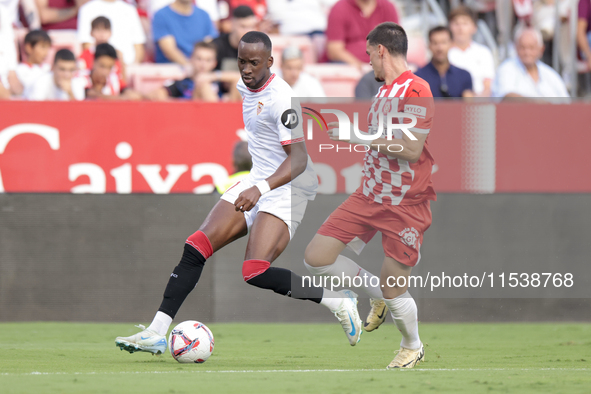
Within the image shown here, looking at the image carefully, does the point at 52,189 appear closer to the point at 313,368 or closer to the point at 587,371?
the point at 313,368

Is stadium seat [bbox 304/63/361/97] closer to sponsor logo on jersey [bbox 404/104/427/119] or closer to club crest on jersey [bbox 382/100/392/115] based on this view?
club crest on jersey [bbox 382/100/392/115]

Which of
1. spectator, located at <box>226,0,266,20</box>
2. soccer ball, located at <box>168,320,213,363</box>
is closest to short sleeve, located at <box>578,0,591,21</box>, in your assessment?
spectator, located at <box>226,0,266,20</box>

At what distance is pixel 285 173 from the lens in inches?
208

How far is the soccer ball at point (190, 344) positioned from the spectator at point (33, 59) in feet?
15.8

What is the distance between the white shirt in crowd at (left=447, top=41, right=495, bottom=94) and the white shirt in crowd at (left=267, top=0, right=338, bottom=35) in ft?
5.77

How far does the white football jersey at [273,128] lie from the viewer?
5.37 m

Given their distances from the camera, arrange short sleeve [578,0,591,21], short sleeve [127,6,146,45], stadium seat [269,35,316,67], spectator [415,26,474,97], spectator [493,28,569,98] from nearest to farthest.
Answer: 1. spectator [415,26,474,97]
2. spectator [493,28,569,98]
3. short sleeve [127,6,146,45]
4. stadium seat [269,35,316,67]
5. short sleeve [578,0,591,21]

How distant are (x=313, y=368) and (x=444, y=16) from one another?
25.3 ft

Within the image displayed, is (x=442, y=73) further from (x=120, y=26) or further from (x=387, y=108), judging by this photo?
(x=387, y=108)

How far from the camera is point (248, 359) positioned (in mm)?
5801

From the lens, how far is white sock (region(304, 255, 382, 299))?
18.0 feet

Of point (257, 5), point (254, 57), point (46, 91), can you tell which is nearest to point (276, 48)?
point (257, 5)

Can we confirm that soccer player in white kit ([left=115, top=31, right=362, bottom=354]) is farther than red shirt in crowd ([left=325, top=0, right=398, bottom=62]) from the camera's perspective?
No

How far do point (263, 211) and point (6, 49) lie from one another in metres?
5.04
